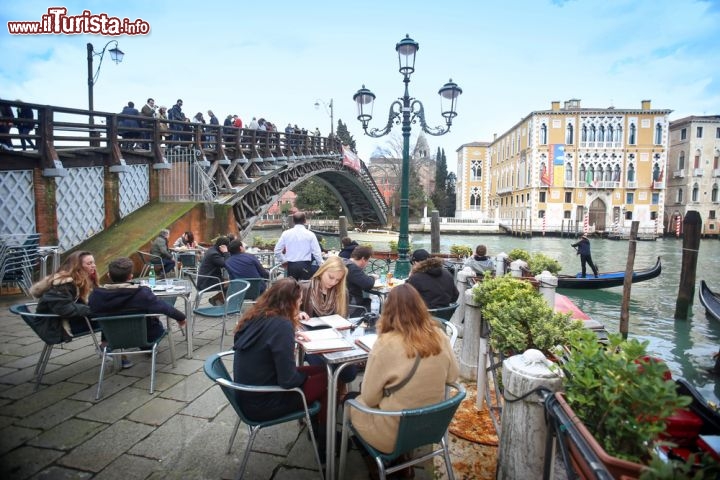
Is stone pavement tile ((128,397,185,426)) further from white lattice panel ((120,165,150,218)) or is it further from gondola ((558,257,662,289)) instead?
gondola ((558,257,662,289))

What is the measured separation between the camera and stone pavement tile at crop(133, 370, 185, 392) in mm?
3529

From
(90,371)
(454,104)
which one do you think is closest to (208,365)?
(90,371)

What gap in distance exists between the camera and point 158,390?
3467 mm

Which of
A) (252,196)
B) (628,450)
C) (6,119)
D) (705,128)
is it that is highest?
(705,128)

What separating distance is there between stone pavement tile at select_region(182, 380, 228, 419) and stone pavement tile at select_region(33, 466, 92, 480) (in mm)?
773

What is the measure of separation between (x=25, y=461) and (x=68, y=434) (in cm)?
31

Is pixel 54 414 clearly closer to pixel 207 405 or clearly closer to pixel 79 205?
pixel 207 405

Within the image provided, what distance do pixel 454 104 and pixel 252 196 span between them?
9510 millimetres

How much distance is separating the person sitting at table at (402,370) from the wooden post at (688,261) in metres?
11.7

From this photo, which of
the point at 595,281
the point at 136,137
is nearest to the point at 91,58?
the point at 136,137

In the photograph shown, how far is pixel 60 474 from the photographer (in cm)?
240

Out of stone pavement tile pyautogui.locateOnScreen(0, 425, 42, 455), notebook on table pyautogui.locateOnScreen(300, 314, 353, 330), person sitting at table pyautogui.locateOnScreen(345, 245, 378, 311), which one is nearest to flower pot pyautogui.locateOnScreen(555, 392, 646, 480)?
notebook on table pyautogui.locateOnScreen(300, 314, 353, 330)

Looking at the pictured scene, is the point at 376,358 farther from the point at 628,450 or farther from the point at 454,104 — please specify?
the point at 454,104

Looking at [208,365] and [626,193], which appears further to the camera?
[626,193]
